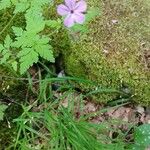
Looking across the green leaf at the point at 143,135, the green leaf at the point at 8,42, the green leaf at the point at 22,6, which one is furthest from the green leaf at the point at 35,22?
the green leaf at the point at 143,135

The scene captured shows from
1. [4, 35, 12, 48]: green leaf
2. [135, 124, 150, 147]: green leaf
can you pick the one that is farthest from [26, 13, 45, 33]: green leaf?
[135, 124, 150, 147]: green leaf

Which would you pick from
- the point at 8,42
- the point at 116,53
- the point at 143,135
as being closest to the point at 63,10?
the point at 8,42

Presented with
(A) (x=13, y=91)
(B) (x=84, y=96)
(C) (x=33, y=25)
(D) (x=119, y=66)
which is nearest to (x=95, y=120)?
(B) (x=84, y=96)

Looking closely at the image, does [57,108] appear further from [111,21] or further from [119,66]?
[111,21]

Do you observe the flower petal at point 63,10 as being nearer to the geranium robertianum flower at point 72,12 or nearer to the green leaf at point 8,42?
the geranium robertianum flower at point 72,12

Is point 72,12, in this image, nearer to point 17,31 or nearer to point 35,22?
point 35,22

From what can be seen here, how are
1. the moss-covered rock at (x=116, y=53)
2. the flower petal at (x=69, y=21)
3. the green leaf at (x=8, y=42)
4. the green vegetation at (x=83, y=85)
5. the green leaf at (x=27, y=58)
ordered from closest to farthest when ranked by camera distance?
A: the flower petal at (x=69, y=21)
the green leaf at (x=27, y=58)
the green leaf at (x=8, y=42)
the green vegetation at (x=83, y=85)
the moss-covered rock at (x=116, y=53)

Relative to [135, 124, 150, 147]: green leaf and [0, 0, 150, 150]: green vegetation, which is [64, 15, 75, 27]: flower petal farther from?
[135, 124, 150, 147]: green leaf
